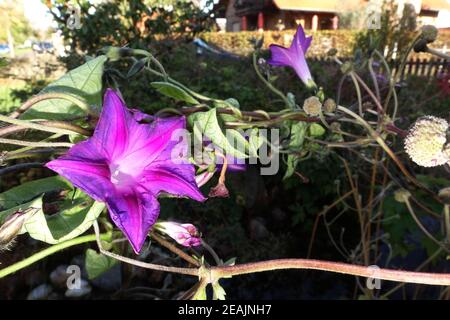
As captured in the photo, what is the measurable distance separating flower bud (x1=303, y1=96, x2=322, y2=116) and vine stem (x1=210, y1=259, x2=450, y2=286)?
0.89 feet

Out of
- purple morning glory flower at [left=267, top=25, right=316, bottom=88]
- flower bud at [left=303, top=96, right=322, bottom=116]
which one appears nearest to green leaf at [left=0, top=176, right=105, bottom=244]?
flower bud at [left=303, top=96, right=322, bottom=116]

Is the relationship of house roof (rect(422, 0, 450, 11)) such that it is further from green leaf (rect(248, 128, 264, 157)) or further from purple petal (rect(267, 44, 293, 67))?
green leaf (rect(248, 128, 264, 157))

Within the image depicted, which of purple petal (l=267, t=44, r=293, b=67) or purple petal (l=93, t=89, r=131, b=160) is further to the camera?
purple petal (l=267, t=44, r=293, b=67)

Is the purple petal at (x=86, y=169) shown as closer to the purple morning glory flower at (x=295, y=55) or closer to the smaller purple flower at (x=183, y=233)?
the smaller purple flower at (x=183, y=233)

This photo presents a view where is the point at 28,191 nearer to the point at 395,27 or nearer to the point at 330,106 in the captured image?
the point at 330,106

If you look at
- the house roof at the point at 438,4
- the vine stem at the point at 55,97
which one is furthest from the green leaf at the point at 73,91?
the house roof at the point at 438,4

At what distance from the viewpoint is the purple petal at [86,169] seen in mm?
333

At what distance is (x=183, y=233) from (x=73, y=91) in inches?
7.4

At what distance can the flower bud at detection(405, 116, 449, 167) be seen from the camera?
1.37 ft

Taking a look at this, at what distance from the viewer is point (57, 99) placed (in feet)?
1.37

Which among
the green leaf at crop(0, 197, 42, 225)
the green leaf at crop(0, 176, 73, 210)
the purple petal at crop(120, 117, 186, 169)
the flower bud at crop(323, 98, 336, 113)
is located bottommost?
the green leaf at crop(0, 176, 73, 210)

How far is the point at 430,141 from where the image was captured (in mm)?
419

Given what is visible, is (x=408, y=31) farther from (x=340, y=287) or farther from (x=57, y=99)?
(x=57, y=99)
